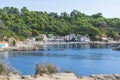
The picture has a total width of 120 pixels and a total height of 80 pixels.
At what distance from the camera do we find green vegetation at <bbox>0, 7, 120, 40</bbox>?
377ft

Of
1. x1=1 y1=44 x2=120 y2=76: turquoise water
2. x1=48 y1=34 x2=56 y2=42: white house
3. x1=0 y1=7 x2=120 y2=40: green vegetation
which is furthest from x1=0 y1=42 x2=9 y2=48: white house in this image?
x1=48 y1=34 x2=56 y2=42: white house

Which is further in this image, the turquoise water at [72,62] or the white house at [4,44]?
the white house at [4,44]

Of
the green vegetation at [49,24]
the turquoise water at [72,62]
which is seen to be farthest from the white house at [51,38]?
the turquoise water at [72,62]

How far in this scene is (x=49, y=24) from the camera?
12925 cm

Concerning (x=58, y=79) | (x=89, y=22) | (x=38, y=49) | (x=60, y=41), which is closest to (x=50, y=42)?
(x=60, y=41)

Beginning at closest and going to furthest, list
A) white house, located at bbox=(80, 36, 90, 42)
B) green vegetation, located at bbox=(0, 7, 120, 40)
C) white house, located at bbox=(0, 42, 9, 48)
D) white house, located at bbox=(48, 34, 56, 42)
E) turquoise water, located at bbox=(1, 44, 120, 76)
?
turquoise water, located at bbox=(1, 44, 120, 76) → white house, located at bbox=(0, 42, 9, 48) → green vegetation, located at bbox=(0, 7, 120, 40) → white house, located at bbox=(48, 34, 56, 42) → white house, located at bbox=(80, 36, 90, 42)

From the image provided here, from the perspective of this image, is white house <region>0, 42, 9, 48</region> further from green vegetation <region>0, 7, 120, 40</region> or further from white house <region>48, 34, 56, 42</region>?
white house <region>48, 34, 56, 42</region>

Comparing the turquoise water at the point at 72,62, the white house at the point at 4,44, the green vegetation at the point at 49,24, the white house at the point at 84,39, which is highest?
the green vegetation at the point at 49,24

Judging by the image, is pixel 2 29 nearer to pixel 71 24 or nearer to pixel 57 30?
pixel 57 30

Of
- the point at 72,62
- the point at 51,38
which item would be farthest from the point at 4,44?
the point at 51,38

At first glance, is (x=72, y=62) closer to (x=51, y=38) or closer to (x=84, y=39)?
(x=51, y=38)

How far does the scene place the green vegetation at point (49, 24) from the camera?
11485cm

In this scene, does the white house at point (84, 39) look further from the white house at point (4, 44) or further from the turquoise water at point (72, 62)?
the turquoise water at point (72, 62)

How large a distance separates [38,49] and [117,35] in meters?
55.6
